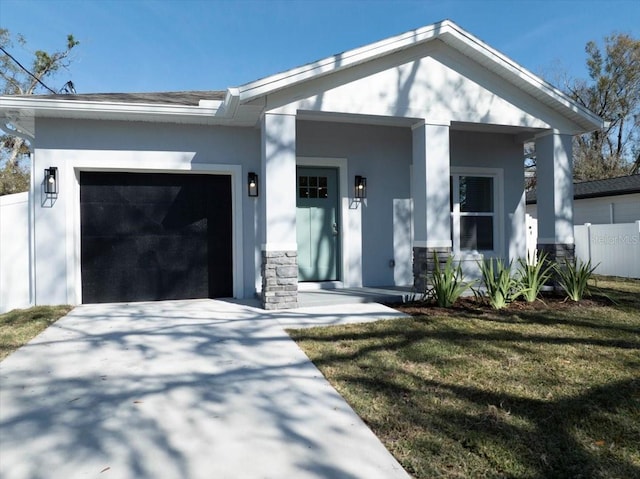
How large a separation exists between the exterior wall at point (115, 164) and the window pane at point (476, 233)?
407 centimetres

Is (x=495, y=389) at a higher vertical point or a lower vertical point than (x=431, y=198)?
lower

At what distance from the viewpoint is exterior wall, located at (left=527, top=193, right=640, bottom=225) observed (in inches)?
528

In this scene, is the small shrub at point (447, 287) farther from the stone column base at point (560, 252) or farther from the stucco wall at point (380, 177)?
the stone column base at point (560, 252)

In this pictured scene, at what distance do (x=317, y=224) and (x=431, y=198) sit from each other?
2049mm

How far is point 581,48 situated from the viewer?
23047 mm

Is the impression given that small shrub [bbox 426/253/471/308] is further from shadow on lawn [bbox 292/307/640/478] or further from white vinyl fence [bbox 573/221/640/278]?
white vinyl fence [bbox 573/221/640/278]

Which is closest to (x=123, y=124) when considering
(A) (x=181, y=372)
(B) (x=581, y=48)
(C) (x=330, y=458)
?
(A) (x=181, y=372)

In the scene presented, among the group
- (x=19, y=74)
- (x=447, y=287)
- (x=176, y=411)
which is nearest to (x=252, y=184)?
(x=447, y=287)

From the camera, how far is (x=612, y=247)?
33.2ft

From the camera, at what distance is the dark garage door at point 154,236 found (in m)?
6.39

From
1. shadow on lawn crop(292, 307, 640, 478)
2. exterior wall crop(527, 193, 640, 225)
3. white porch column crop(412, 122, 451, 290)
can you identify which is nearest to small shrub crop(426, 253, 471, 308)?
white porch column crop(412, 122, 451, 290)

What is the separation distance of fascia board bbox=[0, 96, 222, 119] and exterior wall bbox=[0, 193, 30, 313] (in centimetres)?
127

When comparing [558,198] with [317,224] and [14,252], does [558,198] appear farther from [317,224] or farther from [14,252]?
[14,252]

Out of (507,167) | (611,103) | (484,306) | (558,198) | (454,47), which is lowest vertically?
(484,306)
